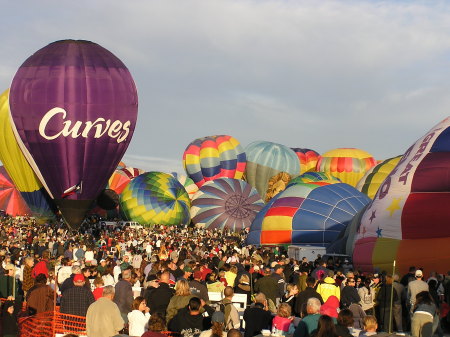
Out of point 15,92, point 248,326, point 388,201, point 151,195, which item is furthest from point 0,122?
point 248,326

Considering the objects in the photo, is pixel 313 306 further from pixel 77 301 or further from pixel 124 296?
pixel 124 296

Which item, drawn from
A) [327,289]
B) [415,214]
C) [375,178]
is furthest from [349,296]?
[375,178]

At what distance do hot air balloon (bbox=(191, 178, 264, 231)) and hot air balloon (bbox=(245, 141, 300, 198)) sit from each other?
33.1 ft

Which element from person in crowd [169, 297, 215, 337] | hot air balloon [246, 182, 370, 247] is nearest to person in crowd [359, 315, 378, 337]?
person in crowd [169, 297, 215, 337]

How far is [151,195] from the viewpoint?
51438mm

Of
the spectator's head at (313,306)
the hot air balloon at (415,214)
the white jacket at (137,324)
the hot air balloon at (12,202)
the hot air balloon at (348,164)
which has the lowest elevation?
the white jacket at (137,324)

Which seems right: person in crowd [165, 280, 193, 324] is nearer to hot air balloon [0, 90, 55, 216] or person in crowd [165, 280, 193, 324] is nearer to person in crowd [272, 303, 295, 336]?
person in crowd [272, 303, 295, 336]

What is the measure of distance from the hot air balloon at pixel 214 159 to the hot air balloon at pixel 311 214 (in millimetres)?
29288

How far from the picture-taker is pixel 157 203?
5128 centimetres

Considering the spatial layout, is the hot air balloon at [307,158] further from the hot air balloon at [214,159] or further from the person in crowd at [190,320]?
the person in crowd at [190,320]

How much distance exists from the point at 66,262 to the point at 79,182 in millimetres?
22229

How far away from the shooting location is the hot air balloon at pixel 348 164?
175ft

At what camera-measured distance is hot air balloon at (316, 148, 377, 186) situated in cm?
5334

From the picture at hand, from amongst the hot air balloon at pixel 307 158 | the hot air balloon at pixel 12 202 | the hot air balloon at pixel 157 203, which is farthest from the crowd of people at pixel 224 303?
the hot air balloon at pixel 307 158
